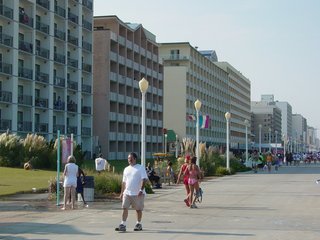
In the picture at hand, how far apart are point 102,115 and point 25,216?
6147 centimetres

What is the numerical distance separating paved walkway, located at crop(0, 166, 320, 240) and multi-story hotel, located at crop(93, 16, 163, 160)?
55414 mm

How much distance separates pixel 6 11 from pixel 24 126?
1172 centimetres

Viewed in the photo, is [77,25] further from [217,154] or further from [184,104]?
[184,104]

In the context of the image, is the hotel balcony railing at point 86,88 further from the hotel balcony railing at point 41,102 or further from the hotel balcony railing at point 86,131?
the hotel balcony railing at point 41,102

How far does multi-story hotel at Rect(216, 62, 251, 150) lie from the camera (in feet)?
496

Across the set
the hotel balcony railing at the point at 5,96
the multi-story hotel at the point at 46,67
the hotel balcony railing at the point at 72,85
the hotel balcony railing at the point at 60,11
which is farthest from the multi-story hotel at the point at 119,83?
the hotel balcony railing at the point at 5,96

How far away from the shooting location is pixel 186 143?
38.9 m

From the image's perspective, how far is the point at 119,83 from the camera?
7925cm

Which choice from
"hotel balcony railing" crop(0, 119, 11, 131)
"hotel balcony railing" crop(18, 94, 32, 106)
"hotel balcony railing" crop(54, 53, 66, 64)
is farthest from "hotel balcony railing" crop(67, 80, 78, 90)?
"hotel balcony railing" crop(0, 119, 11, 131)

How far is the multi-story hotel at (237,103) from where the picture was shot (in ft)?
496

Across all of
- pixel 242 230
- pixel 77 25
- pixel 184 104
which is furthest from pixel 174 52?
pixel 242 230

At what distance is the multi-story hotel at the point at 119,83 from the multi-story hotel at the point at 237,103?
60833 millimetres

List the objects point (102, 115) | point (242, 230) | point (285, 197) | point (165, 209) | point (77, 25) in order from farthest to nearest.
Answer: point (102, 115)
point (77, 25)
point (285, 197)
point (165, 209)
point (242, 230)

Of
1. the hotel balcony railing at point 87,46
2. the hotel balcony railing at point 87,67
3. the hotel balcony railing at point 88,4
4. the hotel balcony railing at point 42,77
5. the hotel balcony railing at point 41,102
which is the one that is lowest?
the hotel balcony railing at point 41,102
